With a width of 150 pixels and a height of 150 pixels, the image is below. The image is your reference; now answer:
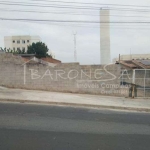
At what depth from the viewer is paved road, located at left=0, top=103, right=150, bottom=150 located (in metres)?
4.80

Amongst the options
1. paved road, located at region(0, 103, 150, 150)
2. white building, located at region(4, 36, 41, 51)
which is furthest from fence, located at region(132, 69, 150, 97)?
white building, located at region(4, 36, 41, 51)

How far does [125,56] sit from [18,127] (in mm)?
88108

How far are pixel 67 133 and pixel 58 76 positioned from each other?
892cm

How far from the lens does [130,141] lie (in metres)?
5.30

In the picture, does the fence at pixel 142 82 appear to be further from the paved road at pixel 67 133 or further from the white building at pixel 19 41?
the white building at pixel 19 41

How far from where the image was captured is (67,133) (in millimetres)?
5727

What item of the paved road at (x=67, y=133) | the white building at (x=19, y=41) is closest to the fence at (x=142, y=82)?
the paved road at (x=67, y=133)

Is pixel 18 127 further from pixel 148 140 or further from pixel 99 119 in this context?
pixel 148 140

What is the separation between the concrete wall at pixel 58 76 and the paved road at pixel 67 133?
6586 millimetres

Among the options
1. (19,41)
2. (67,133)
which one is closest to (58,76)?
(67,133)

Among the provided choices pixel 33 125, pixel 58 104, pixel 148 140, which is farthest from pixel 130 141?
pixel 58 104

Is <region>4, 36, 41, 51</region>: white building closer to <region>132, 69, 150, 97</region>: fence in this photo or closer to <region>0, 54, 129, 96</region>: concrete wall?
<region>0, 54, 129, 96</region>: concrete wall

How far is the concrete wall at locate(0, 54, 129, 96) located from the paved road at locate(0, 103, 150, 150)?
6586 millimetres

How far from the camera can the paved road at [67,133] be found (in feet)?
15.8
